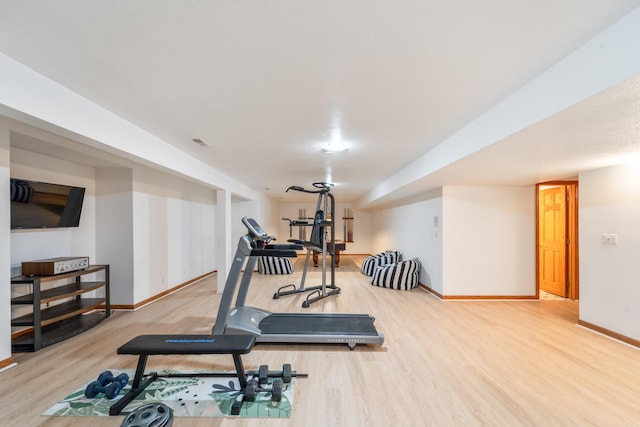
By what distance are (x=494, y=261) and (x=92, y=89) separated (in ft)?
18.8

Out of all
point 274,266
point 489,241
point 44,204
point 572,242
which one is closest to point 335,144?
point 489,241

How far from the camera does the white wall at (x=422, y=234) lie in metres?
5.07

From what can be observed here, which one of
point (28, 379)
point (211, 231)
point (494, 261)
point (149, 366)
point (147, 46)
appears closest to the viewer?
point (147, 46)

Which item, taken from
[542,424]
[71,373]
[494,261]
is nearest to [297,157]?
→ [71,373]

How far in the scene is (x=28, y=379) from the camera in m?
2.36

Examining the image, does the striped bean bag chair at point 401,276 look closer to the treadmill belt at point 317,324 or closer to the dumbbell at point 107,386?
the treadmill belt at point 317,324

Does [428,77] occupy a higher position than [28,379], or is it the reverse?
[428,77]

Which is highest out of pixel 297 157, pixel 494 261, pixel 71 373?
pixel 297 157

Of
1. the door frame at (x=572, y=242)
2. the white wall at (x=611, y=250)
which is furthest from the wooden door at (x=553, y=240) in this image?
the white wall at (x=611, y=250)

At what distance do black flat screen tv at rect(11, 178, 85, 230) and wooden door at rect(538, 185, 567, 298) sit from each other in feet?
24.2

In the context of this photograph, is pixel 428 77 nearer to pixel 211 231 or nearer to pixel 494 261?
pixel 494 261

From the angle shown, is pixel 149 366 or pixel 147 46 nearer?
pixel 147 46

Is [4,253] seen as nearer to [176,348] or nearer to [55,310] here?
[55,310]

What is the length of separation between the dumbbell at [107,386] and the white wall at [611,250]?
506cm
